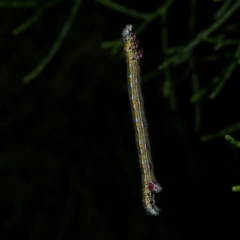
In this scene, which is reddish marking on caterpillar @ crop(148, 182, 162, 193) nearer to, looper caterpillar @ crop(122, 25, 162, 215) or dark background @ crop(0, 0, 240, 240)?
looper caterpillar @ crop(122, 25, 162, 215)

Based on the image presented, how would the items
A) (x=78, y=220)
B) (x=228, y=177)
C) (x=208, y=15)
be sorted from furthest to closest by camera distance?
(x=228, y=177), (x=78, y=220), (x=208, y=15)

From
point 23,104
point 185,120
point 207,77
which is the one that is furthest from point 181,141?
point 23,104

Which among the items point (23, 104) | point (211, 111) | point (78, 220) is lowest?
point (78, 220)

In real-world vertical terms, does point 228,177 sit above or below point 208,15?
below

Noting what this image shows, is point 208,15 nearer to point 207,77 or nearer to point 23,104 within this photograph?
point 207,77

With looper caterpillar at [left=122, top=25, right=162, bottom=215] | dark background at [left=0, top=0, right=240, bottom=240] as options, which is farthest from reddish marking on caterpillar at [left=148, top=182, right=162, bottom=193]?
dark background at [left=0, top=0, right=240, bottom=240]

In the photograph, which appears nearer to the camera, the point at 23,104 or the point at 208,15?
the point at 208,15

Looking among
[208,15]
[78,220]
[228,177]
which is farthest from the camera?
[228,177]
